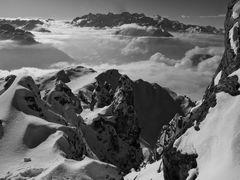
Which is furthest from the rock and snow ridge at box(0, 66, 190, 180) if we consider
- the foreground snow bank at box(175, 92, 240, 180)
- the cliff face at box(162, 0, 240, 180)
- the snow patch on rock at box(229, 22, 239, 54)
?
the snow patch on rock at box(229, 22, 239, 54)

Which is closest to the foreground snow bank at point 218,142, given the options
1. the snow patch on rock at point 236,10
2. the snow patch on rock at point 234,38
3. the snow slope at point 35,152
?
the snow patch on rock at point 234,38

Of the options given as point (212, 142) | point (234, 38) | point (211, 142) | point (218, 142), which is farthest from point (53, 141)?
point (218, 142)

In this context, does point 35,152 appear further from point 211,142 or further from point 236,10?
point 236,10

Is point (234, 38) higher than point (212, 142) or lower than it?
higher

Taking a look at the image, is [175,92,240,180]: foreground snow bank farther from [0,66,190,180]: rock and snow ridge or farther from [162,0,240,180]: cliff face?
[0,66,190,180]: rock and snow ridge

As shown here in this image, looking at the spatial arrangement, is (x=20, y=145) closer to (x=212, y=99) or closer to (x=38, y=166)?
(x=38, y=166)

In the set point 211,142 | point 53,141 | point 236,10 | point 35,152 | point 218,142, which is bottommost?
point 35,152

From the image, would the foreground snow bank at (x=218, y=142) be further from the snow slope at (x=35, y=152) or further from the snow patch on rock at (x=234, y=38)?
the snow slope at (x=35, y=152)

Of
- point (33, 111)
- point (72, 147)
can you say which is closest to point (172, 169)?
point (72, 147)
